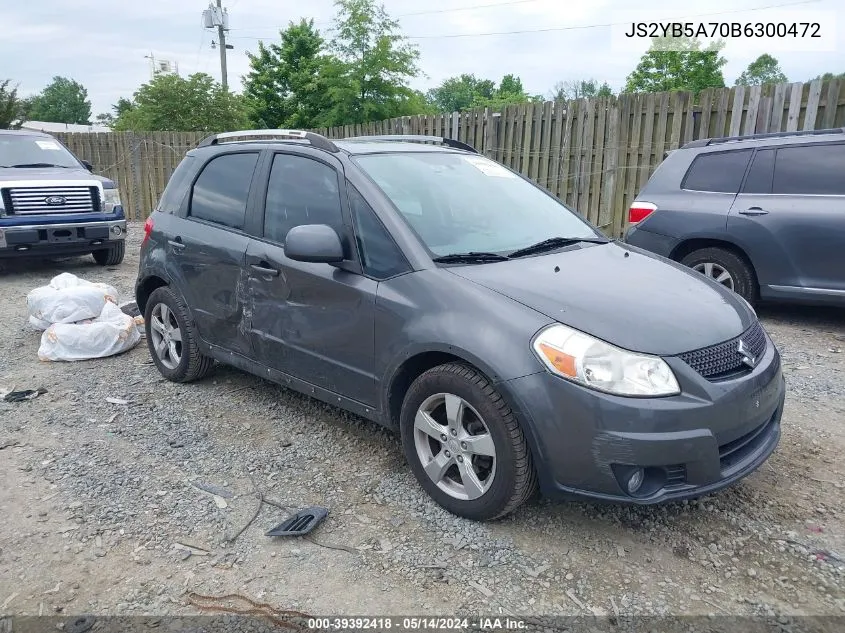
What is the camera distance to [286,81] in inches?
Answer: 1422

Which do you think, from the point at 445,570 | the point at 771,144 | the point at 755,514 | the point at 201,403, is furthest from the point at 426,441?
the point at 771,144

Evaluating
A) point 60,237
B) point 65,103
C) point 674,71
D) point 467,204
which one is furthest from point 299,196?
point 65,103

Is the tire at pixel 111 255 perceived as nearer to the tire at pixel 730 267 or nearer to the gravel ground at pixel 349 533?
the gravel ground at pixel 349 533

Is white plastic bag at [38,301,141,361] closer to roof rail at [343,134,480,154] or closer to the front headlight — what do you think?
roof rail at [343,134,480,154]

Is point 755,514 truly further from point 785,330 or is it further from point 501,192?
point 785,330

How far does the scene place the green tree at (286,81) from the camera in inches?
1339

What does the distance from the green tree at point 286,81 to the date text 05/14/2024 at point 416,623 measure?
109ft

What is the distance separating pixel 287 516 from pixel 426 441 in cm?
75

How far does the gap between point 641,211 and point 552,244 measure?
Answer: 139 inches

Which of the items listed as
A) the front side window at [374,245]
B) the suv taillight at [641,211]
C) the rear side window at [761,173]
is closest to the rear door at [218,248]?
the front side window at [374,245]

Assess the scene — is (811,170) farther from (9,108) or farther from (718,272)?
(9,108)

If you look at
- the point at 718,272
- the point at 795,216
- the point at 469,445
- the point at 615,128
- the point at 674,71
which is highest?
the point at 674,71

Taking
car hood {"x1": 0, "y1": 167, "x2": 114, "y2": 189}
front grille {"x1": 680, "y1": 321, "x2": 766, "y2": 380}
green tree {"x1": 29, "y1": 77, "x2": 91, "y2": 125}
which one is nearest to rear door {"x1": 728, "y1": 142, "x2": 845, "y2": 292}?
front grille {"x1": 680, "y1": 321, "x2": 766, "y2": 380}

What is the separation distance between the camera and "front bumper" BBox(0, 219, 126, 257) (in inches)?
333
